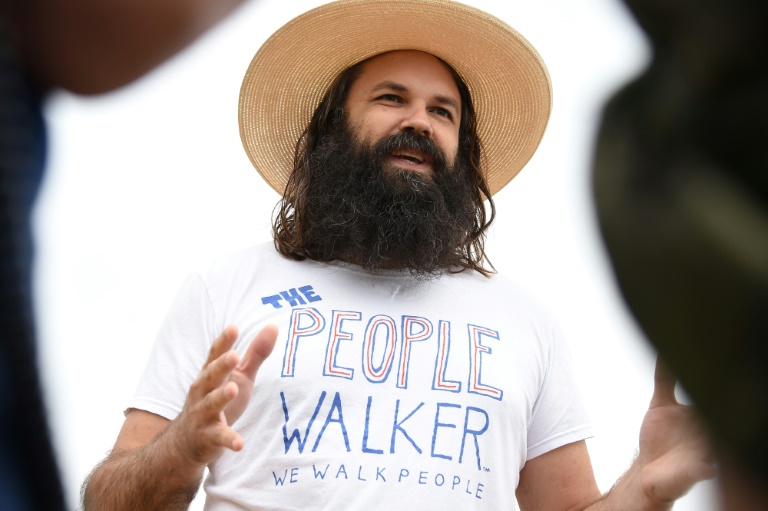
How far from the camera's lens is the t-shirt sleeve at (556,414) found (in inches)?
105

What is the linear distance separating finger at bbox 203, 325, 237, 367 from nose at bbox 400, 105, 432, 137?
122 cm

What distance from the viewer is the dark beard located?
9.45ft

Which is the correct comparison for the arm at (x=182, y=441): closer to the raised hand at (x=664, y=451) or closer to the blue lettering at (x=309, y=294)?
the blue lettering at (x=309, y=294)

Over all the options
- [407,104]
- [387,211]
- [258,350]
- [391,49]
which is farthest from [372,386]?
[391,49]

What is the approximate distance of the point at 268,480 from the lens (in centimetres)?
235

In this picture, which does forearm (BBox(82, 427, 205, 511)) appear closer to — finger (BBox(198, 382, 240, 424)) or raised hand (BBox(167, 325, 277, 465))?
raised hand (BBox(167, 325, 277, 465))

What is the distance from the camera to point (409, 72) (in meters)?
3.22

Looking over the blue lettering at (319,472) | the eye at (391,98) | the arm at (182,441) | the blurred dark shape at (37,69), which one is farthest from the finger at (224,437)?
the eye at (391,98)

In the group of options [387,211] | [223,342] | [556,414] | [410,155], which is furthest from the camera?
[410,155]

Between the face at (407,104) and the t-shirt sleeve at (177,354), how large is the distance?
78cm

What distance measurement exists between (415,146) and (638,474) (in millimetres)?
1291

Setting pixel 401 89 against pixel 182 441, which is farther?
pixel 401 89

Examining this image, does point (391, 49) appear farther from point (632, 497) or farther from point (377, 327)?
point (632, 497)

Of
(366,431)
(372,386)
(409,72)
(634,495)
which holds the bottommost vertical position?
(634,495)
